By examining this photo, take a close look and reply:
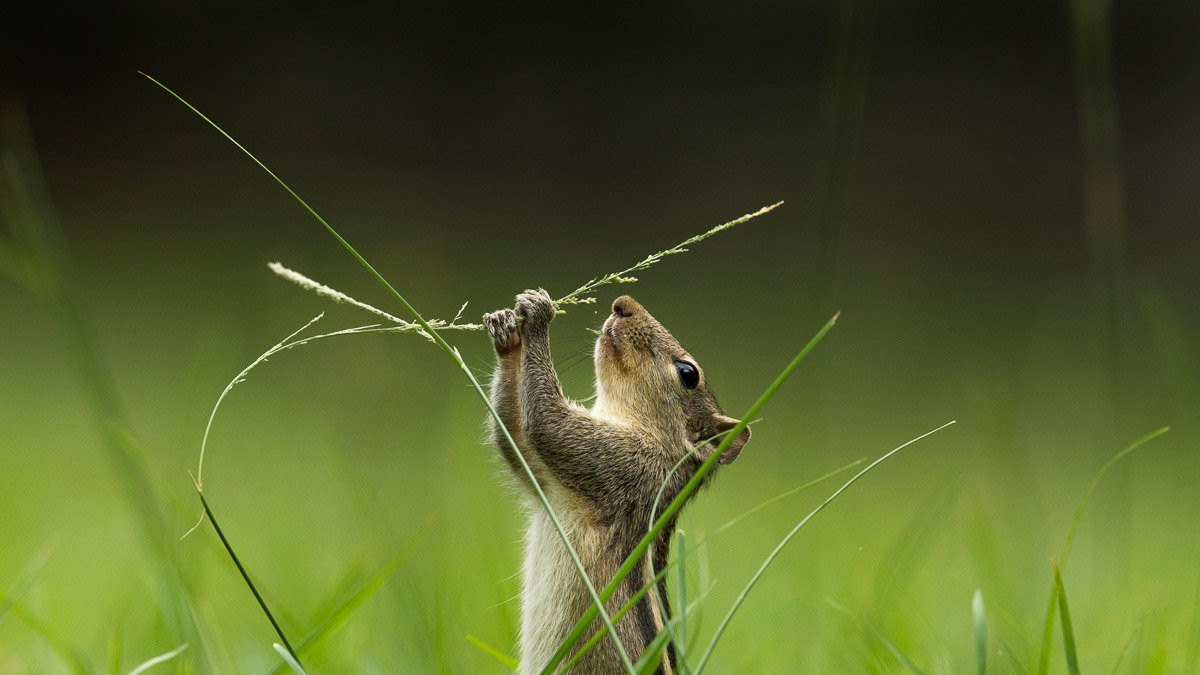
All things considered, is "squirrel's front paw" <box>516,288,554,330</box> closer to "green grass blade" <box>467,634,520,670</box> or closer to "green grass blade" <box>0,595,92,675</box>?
"green grass blade" <box>467,634,520,670</box>

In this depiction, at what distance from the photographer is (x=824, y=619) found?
3.36m

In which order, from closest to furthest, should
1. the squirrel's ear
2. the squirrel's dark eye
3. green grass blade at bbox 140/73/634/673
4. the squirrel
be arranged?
green grass blade at bbox 140/73/634/673 → the squirrel → the squirrel's ear → the squirrel's dark eye

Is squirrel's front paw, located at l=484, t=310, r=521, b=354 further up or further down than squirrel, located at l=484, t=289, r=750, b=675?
further up

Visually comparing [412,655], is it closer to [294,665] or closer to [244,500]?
[294,665]

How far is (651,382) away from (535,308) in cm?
57

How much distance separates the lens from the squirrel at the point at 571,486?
2.30 m

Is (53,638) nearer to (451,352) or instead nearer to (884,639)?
(451,352)

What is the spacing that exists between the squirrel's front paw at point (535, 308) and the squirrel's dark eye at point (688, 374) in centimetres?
59

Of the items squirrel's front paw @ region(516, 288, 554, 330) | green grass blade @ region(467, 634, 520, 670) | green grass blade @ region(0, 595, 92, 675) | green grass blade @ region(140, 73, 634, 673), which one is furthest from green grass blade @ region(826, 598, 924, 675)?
green grass blade @ region(0, 595, 92, 675)

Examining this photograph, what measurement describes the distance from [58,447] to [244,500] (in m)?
1.49

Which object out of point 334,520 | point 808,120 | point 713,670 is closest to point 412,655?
point 713,670

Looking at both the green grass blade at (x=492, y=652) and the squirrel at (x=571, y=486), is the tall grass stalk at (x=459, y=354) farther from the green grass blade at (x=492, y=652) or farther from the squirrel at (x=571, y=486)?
the squirrel at (x=571, y=486)

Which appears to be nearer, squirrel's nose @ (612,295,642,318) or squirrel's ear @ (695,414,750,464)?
squirrel's ear @ (695,414,750,464)

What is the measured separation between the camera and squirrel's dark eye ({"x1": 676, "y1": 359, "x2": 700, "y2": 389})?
2.91 meters
